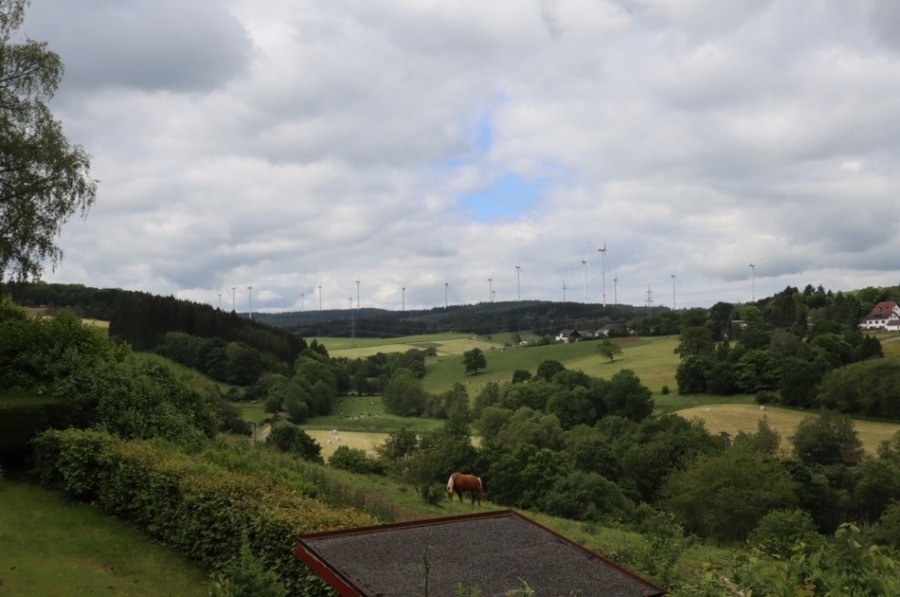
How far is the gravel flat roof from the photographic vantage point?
708 centimetres

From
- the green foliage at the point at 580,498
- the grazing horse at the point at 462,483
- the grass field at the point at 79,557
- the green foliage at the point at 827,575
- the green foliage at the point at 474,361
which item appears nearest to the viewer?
the green foliage at the point at 827,575

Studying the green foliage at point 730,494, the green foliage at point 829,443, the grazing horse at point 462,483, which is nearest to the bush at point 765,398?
the green foliage at point 829,443

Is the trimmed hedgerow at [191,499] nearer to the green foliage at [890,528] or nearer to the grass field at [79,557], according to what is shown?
the grass field at [79,557]

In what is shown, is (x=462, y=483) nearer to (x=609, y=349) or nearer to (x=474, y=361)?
(x=474, y=361)

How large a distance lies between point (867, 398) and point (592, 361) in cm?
4763

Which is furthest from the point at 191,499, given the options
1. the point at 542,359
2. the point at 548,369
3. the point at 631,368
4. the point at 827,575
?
the point at 542,359

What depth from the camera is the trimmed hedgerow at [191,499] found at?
11375 mm

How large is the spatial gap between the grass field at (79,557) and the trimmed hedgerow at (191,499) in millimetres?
328

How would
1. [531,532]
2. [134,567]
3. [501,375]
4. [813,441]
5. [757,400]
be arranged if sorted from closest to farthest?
[531,532]
[134,567]
[813,441]
[757,400]
[501,375]

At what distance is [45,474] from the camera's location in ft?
59.6

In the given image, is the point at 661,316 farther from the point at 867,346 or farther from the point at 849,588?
the point at 849,588

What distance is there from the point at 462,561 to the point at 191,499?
7581 millimetres

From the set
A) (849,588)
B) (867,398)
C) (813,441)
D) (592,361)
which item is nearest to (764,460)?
(813,441)

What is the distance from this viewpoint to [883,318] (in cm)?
14288
